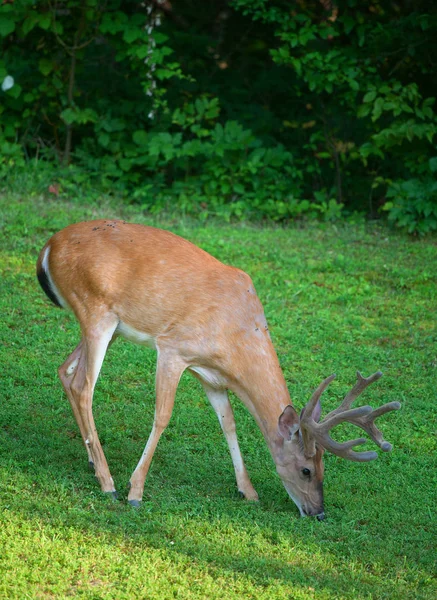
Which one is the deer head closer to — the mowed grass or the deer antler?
the deer antler

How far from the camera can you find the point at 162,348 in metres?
4.83

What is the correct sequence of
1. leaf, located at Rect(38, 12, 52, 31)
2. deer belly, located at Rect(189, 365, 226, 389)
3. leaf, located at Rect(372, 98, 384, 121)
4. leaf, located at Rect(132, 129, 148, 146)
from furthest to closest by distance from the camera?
leaf, located at Rect(132, 129, 148, 146)
leaf, located at Rect(38, 12, 52, 31)
leaf, located at Rect(372, 98, 384, 121)
deer belly, located at Rect(189, 365, 226, 389)

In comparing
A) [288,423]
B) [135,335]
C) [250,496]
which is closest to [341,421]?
[288,423]

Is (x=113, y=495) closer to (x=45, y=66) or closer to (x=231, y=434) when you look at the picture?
(x=231, y=434)

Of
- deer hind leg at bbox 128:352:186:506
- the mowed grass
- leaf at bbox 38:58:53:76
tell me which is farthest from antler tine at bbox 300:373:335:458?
leaf at bbox 38:58:53:76

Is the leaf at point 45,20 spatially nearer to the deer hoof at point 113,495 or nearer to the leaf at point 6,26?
the leaf at point 6,26

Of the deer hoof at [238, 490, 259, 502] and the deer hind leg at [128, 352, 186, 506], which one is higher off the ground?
the deer hind leg at [128, 352, 186, 506]

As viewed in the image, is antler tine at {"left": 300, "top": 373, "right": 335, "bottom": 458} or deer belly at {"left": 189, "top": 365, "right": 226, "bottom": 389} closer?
antler tine at {"left": 300, "top": 373, "right": 335, "bottom": 458}

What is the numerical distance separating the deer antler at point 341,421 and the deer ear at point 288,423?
11 cm

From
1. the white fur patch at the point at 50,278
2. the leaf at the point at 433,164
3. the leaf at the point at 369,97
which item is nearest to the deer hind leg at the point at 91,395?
the white fur patch at the point at 50,278

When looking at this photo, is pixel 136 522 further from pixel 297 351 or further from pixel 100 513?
pixel 297 351

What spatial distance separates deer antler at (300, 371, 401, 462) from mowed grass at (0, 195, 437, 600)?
43 centimetres

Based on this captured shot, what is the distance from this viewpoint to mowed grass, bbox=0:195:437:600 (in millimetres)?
4020

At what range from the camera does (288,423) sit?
4.64m
